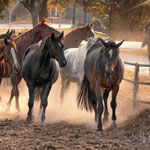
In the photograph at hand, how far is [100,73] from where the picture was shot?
23.8ft

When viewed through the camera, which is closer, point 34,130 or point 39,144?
point 39,144

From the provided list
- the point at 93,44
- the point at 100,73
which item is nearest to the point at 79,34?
the point at 93,44

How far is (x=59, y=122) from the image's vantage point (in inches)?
326

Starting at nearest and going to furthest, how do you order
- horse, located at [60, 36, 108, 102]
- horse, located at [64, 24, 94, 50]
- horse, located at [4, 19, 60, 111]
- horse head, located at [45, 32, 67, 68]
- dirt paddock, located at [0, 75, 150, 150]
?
dirt paddock, located at [0, 75, 150, 150] < horse head, located at [45, 32, 67, 68] < horse, located at [60, 36, 108, 102] < horse, located at [4, 19, 60, 111] < horse, located at [64, 24, 94, 50]

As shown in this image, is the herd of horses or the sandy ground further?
the herd of horses

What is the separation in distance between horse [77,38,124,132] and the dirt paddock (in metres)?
0.44

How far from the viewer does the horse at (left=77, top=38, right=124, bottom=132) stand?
22.6 feet

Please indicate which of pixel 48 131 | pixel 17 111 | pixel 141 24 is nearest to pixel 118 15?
pixel 141 24

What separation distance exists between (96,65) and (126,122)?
1739 millimetres

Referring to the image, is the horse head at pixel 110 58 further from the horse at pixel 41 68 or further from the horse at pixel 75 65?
the horse at pixel 75 65

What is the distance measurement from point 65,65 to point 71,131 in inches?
56.5

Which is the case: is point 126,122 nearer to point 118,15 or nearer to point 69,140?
point 69,140

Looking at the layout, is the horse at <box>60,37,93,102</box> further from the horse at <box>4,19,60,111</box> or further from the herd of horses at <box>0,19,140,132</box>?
the horse at <box>4,19,60,111</box>

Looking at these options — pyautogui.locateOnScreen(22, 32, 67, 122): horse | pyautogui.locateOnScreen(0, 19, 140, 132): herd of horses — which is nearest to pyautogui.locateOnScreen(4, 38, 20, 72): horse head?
pyautogui.locateOnScreen(0, 19, 140, 132): herd of horses
